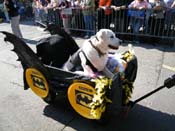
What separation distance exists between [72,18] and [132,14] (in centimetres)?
214

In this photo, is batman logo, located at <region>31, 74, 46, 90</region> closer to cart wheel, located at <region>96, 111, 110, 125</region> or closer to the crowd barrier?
cart wheel, located at <region>96, 111, 110, 125</region>

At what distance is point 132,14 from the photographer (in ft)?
22.1

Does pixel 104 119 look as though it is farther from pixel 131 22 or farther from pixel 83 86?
pixel 131 22

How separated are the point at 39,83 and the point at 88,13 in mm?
4339

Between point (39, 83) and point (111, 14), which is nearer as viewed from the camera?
point (39, 83)

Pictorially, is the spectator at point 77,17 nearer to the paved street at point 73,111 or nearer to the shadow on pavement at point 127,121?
the paved street at point 73,111

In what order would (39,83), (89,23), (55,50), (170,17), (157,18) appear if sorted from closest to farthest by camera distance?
(39,83)
(55,50)
(170,17)
(157,18)
(89,23)

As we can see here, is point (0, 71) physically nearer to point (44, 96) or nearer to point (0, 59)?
point (0, 59)

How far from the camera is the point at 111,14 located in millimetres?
7094

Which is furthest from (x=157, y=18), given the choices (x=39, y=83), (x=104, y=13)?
(x=39, y=83)

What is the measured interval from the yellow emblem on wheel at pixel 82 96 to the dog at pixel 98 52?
0.99ft

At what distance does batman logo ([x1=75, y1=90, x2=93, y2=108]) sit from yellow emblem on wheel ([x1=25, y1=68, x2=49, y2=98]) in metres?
0.63

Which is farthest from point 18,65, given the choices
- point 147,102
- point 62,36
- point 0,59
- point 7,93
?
point 147,102

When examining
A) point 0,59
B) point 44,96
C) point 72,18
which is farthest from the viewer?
point 72,18
